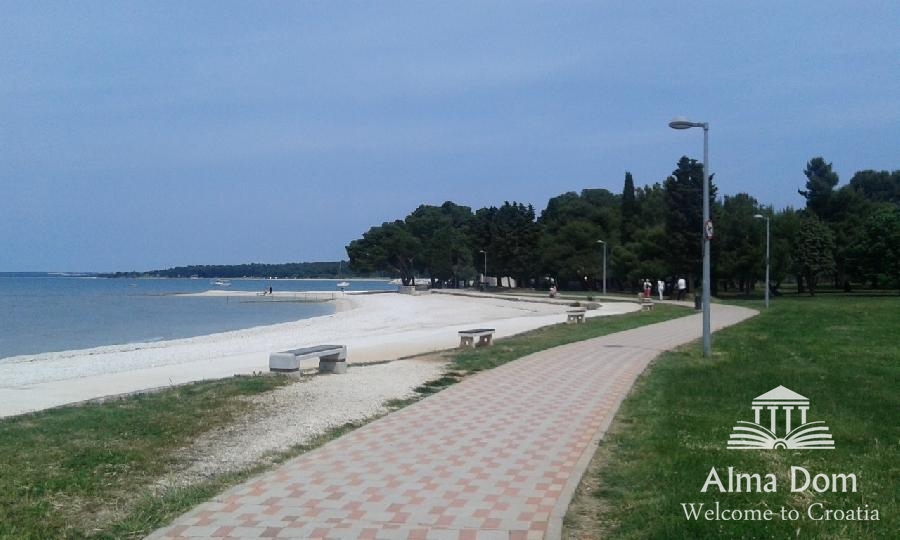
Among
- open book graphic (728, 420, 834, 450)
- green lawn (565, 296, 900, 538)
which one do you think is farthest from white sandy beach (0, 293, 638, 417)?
open book graphic (728, 420, 834, 450)

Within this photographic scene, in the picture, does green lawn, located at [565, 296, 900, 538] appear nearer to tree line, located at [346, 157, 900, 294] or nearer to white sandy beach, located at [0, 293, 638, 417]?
white sandy beach, located at [0, 293, 638, 417]

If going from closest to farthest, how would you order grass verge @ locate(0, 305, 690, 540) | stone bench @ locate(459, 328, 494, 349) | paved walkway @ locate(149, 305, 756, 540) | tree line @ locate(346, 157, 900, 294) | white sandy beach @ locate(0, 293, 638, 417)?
paved walkway @ locate(149, 305, 756, 540) < grass verge @ locate(0, 305, 690, 540) < white sandy beach @ locate(0, 293, 638, 417) < stone bench @ locate(459, 328, 494, 349) < tree line @ locate(346, 157, 900, 294)

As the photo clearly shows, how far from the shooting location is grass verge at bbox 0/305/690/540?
5.54 m

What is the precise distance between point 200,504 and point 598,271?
238 feet

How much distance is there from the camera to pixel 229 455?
7.59 meters

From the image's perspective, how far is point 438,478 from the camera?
6.46m

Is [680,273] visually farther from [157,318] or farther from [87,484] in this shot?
[87,484]

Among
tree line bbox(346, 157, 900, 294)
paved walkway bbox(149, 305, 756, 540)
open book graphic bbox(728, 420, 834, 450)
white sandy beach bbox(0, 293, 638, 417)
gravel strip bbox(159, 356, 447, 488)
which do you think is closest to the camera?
paved walkway bbox(149, 305, 756, 540)

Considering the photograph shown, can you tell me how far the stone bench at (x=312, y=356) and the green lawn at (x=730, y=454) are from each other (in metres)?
5.51

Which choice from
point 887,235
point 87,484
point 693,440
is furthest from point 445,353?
point 887,235

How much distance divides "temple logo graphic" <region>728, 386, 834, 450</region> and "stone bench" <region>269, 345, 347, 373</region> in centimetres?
749

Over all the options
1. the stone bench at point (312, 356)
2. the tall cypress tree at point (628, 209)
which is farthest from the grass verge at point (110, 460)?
the tall cypress tree at point (628, 209)

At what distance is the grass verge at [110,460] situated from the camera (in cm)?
554

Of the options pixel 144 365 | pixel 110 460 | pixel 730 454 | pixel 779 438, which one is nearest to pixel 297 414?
pixel 110 460
